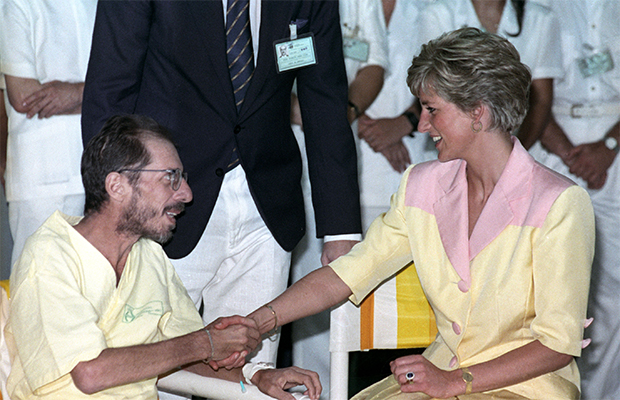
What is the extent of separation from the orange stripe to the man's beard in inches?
25.1

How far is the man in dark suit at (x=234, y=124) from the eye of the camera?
2.36 m

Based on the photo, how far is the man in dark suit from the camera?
2.36 meters

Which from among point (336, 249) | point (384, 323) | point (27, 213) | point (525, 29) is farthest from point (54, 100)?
point (525, 29)

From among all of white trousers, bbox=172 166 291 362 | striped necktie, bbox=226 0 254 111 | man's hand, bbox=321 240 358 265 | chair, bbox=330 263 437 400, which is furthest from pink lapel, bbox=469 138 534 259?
striped necktie, bbox=226 0 254 111

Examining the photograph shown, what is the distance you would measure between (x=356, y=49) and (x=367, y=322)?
1857 millimetres

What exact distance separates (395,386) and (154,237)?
2.65 feet

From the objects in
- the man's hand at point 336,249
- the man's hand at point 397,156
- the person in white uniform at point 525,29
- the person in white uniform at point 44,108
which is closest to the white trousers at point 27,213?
the person in white uniform at point 44,108

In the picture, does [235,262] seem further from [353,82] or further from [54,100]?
[353,82]

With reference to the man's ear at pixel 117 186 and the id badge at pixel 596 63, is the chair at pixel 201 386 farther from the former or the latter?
the id badge at pixel 596 63

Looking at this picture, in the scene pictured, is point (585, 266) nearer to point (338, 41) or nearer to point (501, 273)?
point (501, 273)

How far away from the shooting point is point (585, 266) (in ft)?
6.46

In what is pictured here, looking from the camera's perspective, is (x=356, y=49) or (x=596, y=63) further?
(x=596, y=63)

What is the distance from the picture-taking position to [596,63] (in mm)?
3879

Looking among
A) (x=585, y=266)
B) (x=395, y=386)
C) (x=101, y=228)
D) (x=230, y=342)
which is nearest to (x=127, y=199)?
(x=101, y=228)
